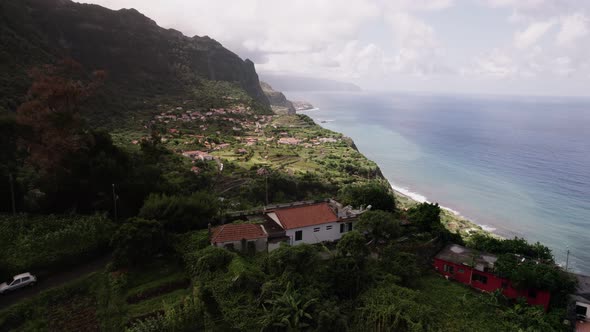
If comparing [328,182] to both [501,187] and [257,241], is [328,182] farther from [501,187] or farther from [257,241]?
[501,187]

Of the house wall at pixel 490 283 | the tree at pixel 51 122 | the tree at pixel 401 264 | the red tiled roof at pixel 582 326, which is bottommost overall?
the red tiled roof at pixel 582 326

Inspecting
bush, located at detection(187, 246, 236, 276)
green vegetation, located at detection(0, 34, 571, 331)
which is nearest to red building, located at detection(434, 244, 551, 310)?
green vegetation, located at detection(0, 34, 571, 331)

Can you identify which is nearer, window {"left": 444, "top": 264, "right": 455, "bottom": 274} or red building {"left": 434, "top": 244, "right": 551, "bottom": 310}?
red building {"left": 434, "top": 244, "right": 551, "bottom": 310}

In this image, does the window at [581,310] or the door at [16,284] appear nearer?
the door at [16,284]

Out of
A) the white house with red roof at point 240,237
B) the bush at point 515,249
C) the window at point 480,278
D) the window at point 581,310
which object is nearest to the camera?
the window at point 581,310

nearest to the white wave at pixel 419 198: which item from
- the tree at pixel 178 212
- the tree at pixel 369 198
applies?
the tree at pixel 369 198

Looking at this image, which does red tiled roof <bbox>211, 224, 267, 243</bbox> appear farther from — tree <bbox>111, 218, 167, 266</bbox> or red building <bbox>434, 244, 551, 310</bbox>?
red building <bbox>434, 244, 551, 310</bbox>

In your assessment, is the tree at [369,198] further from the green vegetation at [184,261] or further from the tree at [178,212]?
the tree at [178,212]

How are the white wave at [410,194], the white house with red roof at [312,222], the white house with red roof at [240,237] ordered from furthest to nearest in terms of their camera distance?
1. the white wave at [410,194]
2. the white house with red roof at [312,222]
3. the white house with red roof at [240,237]
